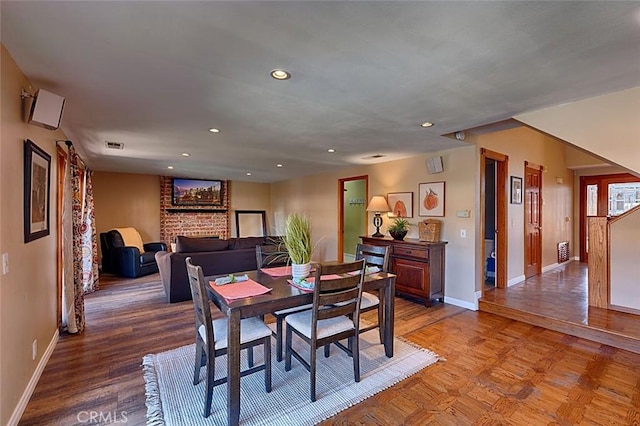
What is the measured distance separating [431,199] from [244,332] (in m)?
3.64

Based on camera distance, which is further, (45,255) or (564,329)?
(564,329)

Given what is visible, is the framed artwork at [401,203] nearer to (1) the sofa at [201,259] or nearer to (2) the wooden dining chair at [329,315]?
(1) the sofa at [201,259]

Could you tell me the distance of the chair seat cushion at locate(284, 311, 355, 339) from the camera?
230 cm

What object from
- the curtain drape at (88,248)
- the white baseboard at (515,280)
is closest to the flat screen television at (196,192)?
the curtain drape at (88,248)

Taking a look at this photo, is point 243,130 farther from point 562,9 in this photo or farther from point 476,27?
point 562,9

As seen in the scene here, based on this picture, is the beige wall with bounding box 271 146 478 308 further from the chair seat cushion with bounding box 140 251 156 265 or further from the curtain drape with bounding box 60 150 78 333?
the curtain drape with bounding box 60 150 78 333

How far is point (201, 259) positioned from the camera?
174 inches

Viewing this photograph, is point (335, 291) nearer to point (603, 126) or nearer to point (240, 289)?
point (240, 289)

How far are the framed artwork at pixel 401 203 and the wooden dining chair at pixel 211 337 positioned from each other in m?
3.51

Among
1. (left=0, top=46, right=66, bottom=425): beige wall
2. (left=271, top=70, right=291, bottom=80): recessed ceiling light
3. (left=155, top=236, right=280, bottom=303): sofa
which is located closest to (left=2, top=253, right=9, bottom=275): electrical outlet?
(left=0, top=46, right=66, bottom=425): beige wall

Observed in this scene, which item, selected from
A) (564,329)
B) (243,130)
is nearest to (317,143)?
(243,130)

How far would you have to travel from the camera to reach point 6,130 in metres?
1.83

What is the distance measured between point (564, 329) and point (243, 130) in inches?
168

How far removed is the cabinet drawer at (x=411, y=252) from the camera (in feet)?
14.1
